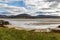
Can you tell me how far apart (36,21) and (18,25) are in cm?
15

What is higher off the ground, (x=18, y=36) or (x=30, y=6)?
(x=30, y=6)

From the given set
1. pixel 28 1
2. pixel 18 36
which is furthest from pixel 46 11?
pixel 18 36

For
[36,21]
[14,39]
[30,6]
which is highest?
[30,6]

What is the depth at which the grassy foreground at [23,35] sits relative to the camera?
1343 mm

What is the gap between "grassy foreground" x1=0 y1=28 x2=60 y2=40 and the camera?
1343 millimetres

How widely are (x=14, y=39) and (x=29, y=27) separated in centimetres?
15

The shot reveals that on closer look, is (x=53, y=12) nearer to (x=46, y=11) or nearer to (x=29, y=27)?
(x=46, y=11)

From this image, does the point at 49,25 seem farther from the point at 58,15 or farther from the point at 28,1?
the point at 28,1

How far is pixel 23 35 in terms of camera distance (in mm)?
1354

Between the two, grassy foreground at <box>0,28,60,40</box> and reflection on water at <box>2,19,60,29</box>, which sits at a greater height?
reflection on water at <box>2,19,60,29</box>

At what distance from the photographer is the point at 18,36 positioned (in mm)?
1350

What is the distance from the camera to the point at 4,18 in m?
1.41

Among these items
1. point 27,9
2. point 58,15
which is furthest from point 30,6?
point 58,15

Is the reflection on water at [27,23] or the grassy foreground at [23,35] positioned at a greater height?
the reflection on water at [27,23]
